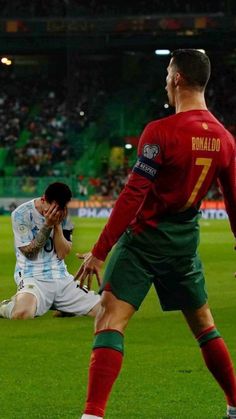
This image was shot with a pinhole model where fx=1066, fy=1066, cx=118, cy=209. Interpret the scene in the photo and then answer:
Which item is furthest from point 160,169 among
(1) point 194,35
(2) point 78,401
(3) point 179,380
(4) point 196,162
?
(1) point 194,35

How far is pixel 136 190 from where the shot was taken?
5266 millimetres

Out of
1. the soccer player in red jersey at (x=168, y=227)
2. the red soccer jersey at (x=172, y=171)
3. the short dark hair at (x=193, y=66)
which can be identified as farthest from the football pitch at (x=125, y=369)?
the short dark hair at (x=193, y=66)

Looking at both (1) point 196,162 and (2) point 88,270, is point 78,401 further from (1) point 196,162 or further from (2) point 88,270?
(1) point 196,162

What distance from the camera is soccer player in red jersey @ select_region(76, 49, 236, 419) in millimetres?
5262

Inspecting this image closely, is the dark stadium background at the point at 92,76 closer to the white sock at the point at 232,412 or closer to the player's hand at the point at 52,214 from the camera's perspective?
the player's hand at the point at 52,214

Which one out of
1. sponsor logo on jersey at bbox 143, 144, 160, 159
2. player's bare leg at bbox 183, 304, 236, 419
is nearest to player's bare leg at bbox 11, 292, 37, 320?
player's bare leg at bbox 183, 304, 236, 419

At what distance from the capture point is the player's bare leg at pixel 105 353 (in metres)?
5.20

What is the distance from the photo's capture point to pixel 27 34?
53125 mm

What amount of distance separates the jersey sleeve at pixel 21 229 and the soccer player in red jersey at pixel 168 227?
15.9 feet

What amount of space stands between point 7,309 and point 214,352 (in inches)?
208

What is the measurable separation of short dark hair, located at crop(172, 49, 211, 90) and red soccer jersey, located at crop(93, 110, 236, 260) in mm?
170

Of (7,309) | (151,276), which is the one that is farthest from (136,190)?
(7,309)

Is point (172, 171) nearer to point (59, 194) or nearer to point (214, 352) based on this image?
point (214, 352)

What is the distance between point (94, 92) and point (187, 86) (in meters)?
52.4
